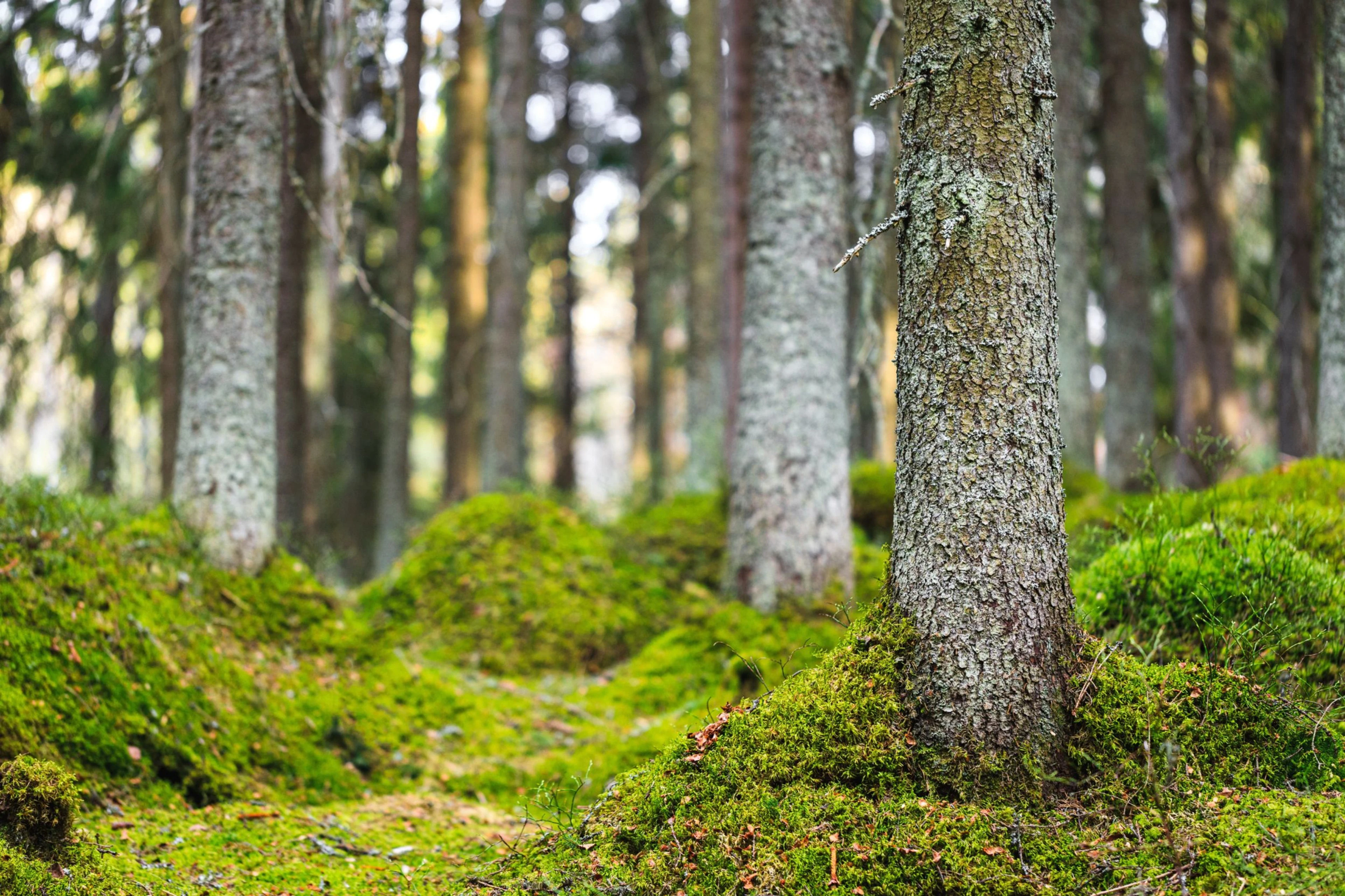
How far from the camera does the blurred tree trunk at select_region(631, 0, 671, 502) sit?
55.4ft

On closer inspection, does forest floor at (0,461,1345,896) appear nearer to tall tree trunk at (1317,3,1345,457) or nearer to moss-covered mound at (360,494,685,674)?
moss-covered mound at (360,494,685,674)

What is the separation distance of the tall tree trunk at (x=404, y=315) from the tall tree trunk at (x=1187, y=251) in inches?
378

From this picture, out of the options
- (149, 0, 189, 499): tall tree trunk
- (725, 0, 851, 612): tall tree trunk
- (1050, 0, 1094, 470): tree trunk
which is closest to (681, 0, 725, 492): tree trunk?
(1050, 0, 1094, 470): tree trunk

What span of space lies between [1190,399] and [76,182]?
12.9 m

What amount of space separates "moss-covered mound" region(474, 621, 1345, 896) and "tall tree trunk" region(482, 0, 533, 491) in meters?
9.23

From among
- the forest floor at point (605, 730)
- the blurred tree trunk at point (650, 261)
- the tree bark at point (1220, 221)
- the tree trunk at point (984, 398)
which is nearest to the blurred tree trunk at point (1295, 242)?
the tree bark at point (1220, 221)

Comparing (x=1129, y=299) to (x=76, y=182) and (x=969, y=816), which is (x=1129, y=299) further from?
(x=76, y=182)

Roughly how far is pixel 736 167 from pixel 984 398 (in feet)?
20.6

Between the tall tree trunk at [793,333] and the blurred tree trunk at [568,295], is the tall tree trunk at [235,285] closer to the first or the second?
the tall tree trunk at [793,333]

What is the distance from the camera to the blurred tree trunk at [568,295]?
19328 mm

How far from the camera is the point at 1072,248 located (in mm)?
10422

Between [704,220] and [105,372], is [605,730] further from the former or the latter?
[105,372]

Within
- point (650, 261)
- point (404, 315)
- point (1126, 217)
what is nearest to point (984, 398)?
point (404, 315)

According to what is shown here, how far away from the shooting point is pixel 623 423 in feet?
129
